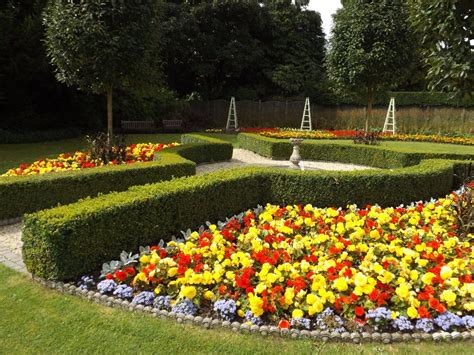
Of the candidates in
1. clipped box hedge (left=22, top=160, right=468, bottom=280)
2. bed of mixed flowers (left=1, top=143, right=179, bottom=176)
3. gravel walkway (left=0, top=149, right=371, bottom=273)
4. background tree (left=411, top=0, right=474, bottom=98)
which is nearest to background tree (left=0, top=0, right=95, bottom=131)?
bed of mixed flowers (left=1, top=143, right=179, bottom=176)

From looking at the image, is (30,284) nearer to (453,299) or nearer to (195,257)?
(195,257)

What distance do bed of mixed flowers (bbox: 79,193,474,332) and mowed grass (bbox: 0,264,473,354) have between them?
0.18m

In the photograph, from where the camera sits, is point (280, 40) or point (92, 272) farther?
point (280, 40)

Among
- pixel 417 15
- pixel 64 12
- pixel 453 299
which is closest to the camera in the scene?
pixel 453 299

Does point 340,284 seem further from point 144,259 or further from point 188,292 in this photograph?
point 144,259

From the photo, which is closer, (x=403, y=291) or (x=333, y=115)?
(x=403, y=291)

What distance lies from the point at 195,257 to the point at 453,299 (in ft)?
7.78

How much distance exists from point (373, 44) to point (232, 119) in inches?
438

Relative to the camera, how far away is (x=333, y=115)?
24406mm

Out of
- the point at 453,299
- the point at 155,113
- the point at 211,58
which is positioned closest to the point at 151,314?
the point at 453,299

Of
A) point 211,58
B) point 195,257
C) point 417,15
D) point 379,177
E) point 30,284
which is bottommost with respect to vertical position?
point 30,284

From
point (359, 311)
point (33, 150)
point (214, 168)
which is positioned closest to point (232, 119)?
point (33, 150)

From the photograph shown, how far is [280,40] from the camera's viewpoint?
89.1ft

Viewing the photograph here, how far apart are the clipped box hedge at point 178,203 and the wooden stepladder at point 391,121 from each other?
12.0m
